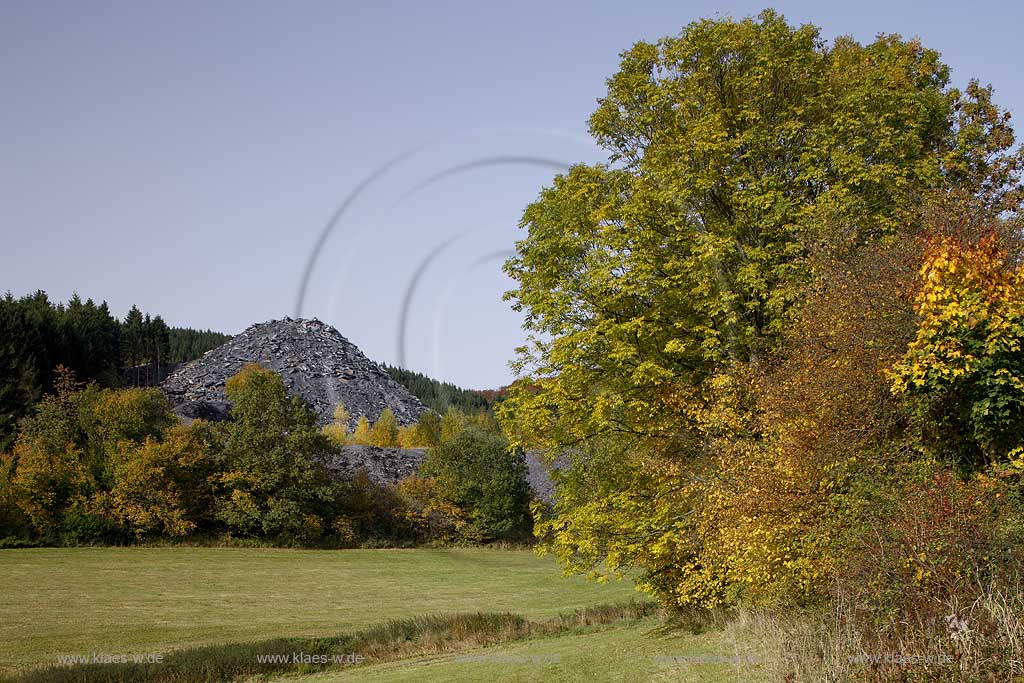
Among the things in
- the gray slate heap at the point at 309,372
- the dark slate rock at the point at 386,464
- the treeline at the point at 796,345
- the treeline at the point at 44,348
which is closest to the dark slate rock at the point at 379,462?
the dark slate rock at the point at 386,464

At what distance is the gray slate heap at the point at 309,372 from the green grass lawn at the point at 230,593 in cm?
7566

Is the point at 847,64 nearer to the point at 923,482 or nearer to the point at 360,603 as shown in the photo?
the point at 923,482

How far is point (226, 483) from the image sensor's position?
68.4 metres

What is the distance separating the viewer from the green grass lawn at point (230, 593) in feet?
109

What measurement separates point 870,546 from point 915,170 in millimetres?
12553

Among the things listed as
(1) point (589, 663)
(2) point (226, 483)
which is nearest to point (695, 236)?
(1) point (589, 663)

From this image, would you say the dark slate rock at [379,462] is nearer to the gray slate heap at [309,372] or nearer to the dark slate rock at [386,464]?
the dark slate rock at [386,464]

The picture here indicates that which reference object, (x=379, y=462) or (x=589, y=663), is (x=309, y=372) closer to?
(x=379, y=462)

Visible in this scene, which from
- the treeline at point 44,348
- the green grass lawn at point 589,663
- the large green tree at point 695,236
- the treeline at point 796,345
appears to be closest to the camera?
the treeline at point 796,345

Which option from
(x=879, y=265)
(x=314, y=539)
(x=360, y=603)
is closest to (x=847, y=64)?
(x=879, y=265)

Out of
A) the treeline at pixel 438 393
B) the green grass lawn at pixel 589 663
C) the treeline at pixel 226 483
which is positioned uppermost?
the treeline at pixel 438 393

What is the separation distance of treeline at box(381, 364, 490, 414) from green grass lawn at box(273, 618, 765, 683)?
12205 centimetres

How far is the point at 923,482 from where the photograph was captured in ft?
50.4

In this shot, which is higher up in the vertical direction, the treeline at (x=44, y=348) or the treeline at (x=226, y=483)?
the treeline at (x=44, y=348)
